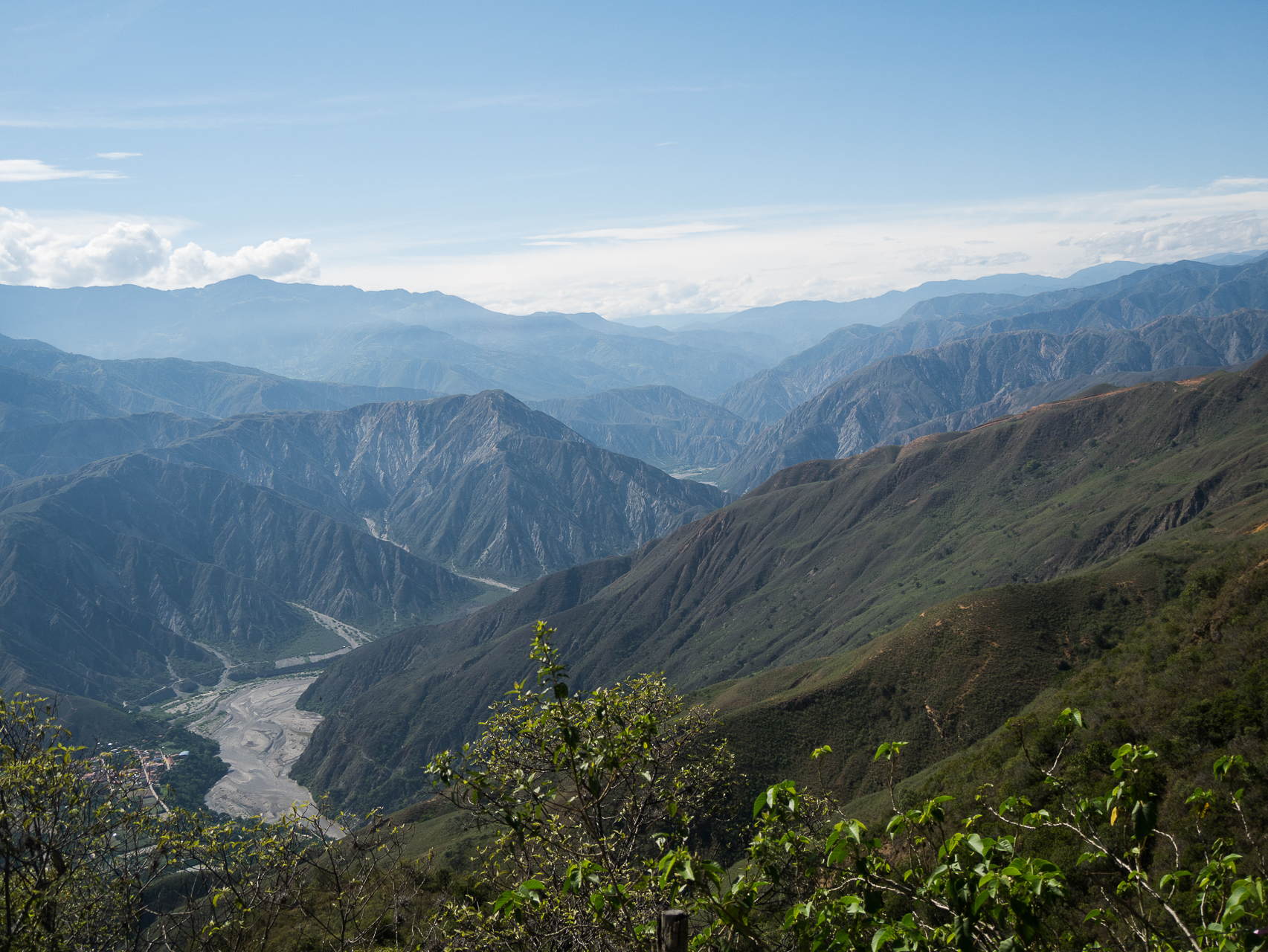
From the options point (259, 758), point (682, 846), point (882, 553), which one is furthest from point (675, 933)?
point (259, 758)

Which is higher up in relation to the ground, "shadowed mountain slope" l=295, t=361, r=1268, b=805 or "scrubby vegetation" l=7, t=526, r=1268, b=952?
"scrubby vegetation" l=7, t=526, r=1268, b=952

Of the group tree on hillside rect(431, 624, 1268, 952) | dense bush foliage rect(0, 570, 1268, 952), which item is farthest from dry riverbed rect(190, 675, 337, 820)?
tree on hillside rect(431, 624, 1268, 952)

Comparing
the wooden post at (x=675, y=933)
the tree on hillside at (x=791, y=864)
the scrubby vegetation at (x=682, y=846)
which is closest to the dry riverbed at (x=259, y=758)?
the scrubby vegetation at (x=682, y=846)

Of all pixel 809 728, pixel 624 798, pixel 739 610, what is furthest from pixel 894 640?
pixel 739 610

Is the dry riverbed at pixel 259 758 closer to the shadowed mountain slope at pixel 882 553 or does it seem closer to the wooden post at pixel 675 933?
the shadowed mountain slope at pixel 882 553

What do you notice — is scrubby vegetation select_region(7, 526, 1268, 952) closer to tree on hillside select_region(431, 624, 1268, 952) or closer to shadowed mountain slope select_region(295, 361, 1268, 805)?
tree on hillside select_region(431, 624, 1268, 952)
